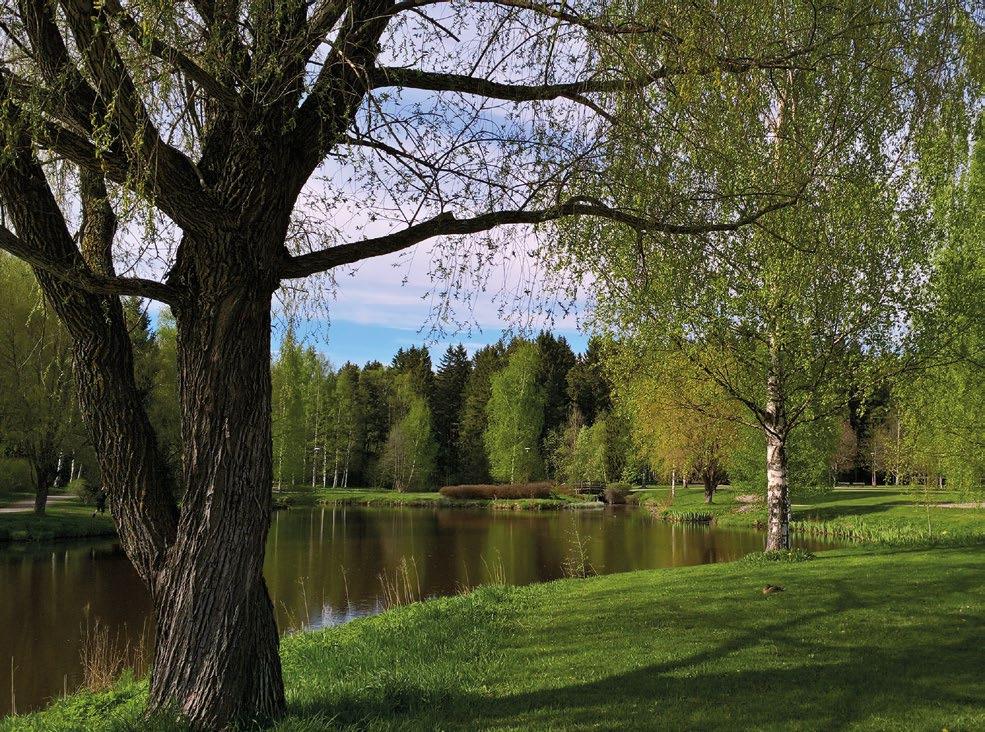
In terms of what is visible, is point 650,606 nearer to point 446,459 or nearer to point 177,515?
point 177,515

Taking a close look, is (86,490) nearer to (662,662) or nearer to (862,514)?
(662,662)

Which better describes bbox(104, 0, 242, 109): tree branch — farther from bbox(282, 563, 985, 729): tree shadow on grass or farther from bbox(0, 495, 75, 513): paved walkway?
bbox(0, 495, 75, 513): paved walkway

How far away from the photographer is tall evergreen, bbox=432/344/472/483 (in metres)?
63.9

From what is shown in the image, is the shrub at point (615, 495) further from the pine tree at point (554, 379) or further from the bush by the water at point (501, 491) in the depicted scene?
the pine tree at point (554, 379)

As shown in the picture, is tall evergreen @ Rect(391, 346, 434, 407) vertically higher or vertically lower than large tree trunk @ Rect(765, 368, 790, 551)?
higher

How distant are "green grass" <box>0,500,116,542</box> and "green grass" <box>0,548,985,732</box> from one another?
18124 millimetres

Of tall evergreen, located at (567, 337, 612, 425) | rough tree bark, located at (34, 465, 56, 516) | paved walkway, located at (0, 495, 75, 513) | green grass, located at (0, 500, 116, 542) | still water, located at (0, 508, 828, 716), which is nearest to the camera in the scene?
still water, located at (0, 508, 828, 716)

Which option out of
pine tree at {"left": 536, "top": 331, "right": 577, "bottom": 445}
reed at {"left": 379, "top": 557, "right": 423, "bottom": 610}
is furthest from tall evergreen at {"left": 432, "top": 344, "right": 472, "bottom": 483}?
reed at {"left": 379, "top": 557, "right": 423, "bottom": 610}

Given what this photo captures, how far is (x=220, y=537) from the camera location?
16.4 feet

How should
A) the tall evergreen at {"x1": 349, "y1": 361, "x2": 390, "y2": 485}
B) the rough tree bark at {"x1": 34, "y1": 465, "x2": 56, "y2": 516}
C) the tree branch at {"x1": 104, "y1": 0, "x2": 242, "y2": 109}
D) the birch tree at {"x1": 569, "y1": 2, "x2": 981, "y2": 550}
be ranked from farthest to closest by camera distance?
1. the tall evergreen at {"x1": 349, "y1": 361, "x2": 390, "y2": 485}
2. the rough tree bark at {"x1": 34, "y1": 465, "x2": 56, "y2": 516}
3. the birch tree at {"x1": 569, "y1": 2, "x2": 981, "y2": 550}
4. the tree branch at {"x1": 104, "y1": 0, "x2": 242, "y2": 109}

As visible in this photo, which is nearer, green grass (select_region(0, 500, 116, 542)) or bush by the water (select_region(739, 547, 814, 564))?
bush by the water (select_region(739, 547, 814, 564))

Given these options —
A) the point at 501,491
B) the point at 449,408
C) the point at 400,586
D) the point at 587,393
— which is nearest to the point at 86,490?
the point at 400,586

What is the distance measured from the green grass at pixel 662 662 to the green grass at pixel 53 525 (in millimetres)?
18124

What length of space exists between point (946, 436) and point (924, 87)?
18.8m
